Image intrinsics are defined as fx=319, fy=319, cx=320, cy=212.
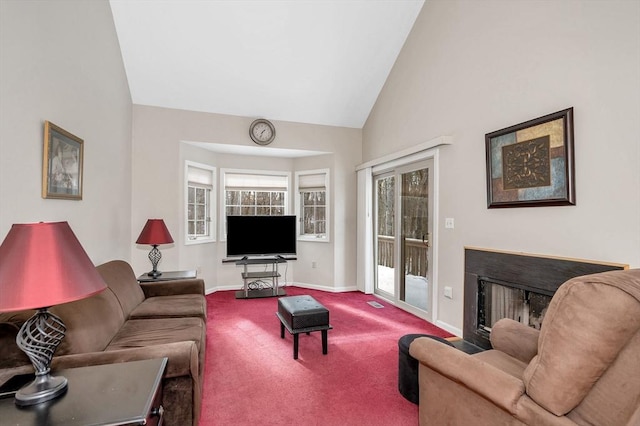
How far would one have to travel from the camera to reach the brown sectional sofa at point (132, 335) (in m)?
1.63

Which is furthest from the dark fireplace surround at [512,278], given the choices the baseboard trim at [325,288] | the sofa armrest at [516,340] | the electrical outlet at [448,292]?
the baseboard trim at [325,288]

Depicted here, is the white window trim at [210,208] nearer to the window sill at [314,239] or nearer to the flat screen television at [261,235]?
the flat screen television at [261,235]

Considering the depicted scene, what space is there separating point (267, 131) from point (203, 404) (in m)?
3.93

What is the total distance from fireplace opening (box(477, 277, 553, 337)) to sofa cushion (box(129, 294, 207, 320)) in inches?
106

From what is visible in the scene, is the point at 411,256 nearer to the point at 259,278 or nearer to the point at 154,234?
the point at 259,278

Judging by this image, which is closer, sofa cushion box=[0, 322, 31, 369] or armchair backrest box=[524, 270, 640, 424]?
armchair backrest box=[524, 270, 640, 424]

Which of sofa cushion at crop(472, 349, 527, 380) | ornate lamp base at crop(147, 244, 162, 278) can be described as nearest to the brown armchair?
sofa cushion at crop(472, 349, 527, 380)

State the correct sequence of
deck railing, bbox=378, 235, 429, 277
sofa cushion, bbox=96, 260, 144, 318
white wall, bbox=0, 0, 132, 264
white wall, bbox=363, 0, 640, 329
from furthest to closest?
1. deck railing, bbox=378, 235, 429, 277
2. sofa cushion, bbox=96, 260, 144, 318
3. white wall, bbox=363, 0, 640, 329
4. white wall, bbox=0, 0, 132, 264

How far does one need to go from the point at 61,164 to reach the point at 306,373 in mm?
2520

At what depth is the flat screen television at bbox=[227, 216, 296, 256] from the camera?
521 centimetres

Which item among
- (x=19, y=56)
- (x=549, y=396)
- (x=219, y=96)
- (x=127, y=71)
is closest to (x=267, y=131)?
(x=219, y=96)

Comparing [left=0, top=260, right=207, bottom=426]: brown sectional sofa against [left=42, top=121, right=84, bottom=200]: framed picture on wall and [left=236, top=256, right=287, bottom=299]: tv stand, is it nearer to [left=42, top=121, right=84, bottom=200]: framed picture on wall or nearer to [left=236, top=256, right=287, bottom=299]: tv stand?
[left=42, top=121, right=84, bottom=200]: framed picture on wall

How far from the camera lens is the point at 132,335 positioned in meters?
2.34

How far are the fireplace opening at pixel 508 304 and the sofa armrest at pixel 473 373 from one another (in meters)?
1.46
